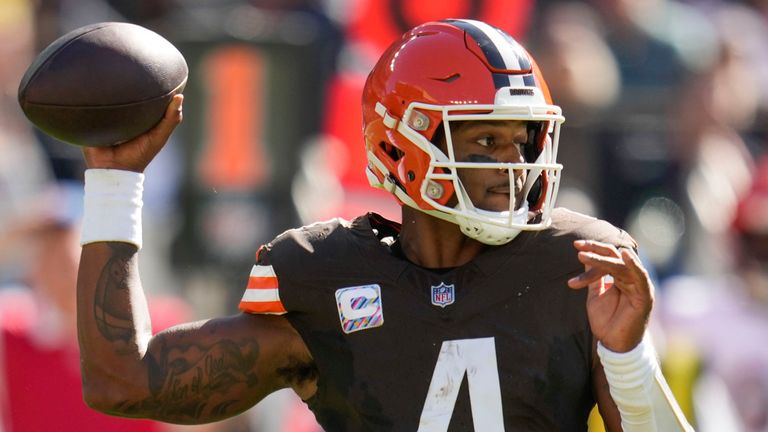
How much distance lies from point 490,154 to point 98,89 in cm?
86

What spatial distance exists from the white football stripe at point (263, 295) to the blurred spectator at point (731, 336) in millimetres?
2670

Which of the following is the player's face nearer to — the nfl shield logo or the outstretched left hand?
the nfl shield logo

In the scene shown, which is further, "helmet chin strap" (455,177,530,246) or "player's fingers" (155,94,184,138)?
"player's fingers" (155,94,184,138)

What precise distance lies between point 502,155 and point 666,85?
4.28m

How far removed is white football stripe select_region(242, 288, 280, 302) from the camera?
3293 mm

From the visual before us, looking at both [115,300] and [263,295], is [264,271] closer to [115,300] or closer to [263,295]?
[263,295]

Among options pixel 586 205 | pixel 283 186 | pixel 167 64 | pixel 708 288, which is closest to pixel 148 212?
pixel 283 186

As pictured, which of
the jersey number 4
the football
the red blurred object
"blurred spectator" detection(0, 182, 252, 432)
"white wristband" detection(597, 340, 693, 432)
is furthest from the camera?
the red blurred object

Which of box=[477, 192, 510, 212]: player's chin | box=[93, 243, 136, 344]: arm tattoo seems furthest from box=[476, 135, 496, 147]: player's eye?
box=[93, 243, 136, 344]: arm tattoo

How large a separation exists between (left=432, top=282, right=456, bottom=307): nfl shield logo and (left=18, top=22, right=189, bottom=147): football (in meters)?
0.72

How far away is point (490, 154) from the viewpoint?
10.7 ft

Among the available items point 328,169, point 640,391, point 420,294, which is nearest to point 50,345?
point 328,169

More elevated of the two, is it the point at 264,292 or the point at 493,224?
the point at 493,224

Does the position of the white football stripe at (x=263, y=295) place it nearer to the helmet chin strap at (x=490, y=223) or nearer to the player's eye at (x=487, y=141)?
the helmet chin strap at (x=490, y=223)
